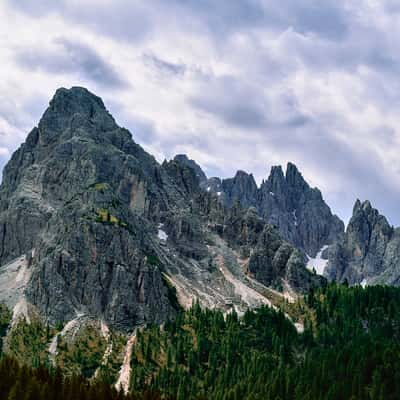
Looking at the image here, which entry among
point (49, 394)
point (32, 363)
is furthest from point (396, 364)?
point (32, 363)

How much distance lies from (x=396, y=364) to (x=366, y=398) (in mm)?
14059

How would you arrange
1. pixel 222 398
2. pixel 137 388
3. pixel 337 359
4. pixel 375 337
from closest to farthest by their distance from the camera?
pixel 222 398 < pixel 337 359 < pixel 137 388 < pixel 375 337

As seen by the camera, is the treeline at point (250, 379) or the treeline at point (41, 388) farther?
the treeline at point (250, 379)

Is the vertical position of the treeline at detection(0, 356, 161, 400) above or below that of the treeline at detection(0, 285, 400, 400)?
below

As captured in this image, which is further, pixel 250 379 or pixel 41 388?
pixel 250 379

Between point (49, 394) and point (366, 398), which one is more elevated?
point (366, 398)

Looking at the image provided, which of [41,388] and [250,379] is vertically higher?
[250,379]

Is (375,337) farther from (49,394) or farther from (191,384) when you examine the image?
(49,394)

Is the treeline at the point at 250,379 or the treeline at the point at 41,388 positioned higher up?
the treeline at the point at 250,379

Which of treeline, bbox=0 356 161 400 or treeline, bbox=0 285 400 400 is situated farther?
treeline, bbox=0 285 400 400

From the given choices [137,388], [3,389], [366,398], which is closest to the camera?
[3,389]

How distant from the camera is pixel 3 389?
3853 inches

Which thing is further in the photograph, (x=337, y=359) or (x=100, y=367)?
(x=100, y=367)

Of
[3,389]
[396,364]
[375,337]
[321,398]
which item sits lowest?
[3,389]
